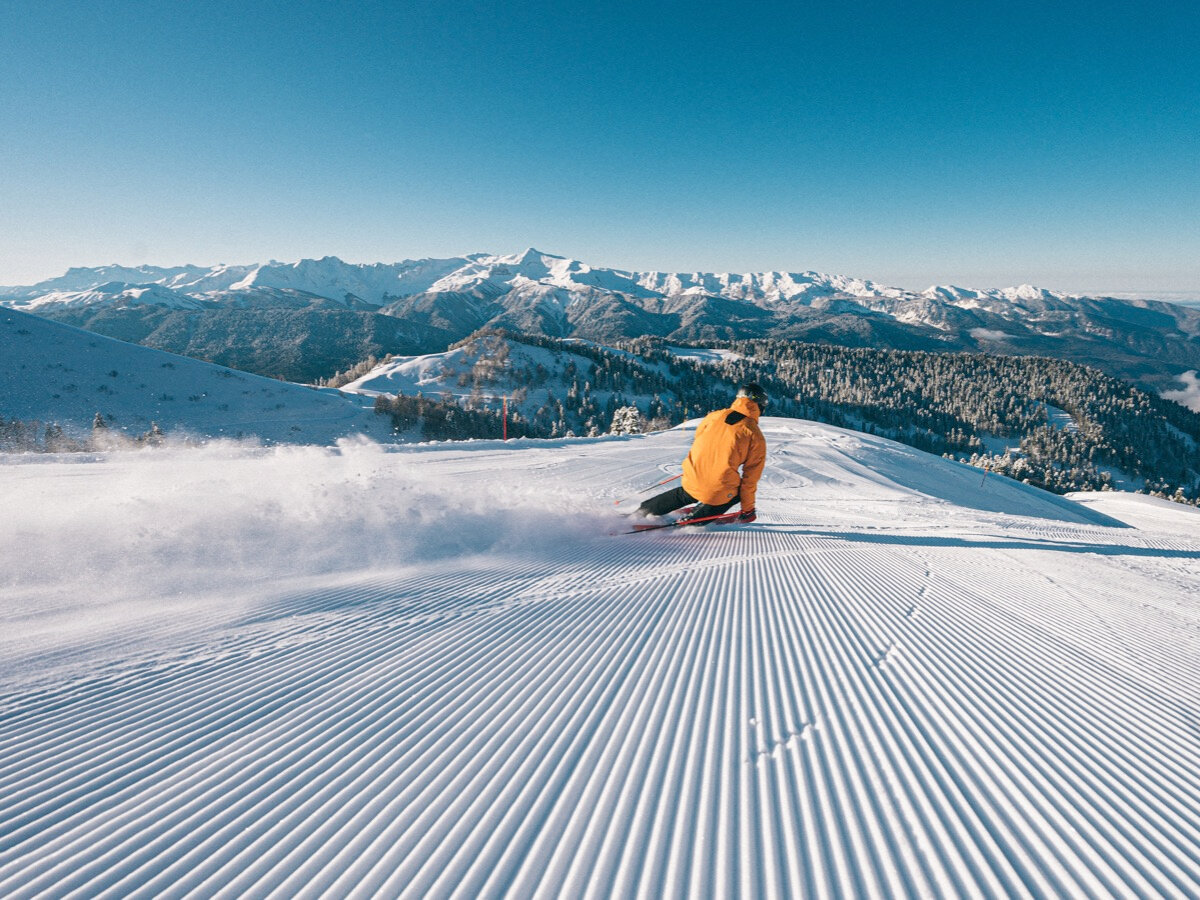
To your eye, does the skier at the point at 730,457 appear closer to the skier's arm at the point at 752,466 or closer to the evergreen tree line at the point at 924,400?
the skier's arm at the point at 752,466

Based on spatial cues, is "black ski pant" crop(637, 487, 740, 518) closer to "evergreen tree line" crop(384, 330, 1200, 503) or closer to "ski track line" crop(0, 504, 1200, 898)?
"ski track line" crop(0, 504, 1200, 898)

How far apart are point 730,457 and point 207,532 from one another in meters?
8.41

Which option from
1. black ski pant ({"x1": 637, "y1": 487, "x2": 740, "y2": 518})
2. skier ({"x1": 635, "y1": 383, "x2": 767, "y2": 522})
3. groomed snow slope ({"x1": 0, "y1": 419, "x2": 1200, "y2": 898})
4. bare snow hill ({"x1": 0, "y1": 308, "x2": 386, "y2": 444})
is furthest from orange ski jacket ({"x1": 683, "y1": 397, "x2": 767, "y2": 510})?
bare snow hill ({"x1": 0, "y1": 308, "x2": 386, "y2": 444})

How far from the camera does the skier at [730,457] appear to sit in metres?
8.00

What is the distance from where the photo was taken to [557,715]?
3535 mm

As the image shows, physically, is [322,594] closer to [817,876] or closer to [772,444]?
[817,876]

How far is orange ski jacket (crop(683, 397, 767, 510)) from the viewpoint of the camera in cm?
802

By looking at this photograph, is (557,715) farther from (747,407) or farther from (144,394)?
(144,394)

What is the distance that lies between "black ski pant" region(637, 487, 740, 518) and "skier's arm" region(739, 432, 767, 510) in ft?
2.57

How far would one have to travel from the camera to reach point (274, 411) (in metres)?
53.6

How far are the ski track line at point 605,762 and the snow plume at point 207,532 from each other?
147 centimetres

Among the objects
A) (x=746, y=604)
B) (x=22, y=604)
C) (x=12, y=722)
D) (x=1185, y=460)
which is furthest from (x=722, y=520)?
(x=1185, y=460)

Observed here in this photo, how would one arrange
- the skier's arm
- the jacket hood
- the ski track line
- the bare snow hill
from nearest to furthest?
the ski track line → the jacket hood → the skier's arm → the bare snow hill

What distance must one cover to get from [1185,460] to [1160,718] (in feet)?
737
